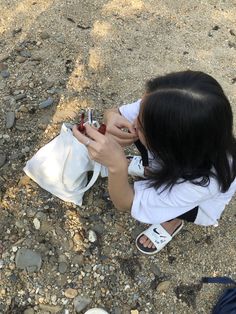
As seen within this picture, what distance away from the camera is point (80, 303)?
2006 millimetres

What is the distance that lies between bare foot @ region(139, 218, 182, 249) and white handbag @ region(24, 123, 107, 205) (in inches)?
14.4

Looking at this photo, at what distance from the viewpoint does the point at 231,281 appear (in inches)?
83.4

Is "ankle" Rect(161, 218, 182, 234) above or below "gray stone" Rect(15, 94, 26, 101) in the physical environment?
below

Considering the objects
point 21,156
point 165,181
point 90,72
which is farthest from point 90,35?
point 165,181

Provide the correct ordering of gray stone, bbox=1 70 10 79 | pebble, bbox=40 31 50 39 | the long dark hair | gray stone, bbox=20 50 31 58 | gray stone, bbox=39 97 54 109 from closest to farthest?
the long dark hair → gray stone, bbox=39 97 54 109 → gray stone, bbox=1 70 10 79 → gray stone, bbox=20 50 31 58 → pebble, bbox=40 31 50 39

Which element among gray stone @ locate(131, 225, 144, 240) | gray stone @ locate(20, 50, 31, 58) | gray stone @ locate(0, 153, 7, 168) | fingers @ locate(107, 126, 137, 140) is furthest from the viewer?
gray stone @ locate(20, 50, 31, 58)

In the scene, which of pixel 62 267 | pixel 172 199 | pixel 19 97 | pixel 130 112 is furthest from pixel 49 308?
pixel 19 97

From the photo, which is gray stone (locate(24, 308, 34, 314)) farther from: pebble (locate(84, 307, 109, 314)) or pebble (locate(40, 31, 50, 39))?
pebble (locate(40, 31, 50, 39))

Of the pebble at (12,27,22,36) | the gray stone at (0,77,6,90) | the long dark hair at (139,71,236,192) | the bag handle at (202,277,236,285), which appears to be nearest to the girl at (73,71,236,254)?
the long dark hair at (139,71,236,192)

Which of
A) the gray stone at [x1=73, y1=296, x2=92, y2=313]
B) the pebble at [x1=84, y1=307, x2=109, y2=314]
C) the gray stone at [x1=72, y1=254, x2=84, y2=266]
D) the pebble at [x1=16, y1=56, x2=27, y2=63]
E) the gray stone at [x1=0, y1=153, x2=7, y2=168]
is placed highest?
the pebble at [x1=16, y1=56, x2=27, y2=63]

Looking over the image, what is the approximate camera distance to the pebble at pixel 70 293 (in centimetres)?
202

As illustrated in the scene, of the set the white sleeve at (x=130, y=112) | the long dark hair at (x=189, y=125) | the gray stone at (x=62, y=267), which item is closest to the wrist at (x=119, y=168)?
the long dark hair at (x=189, y=125)

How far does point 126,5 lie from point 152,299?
7.03ft

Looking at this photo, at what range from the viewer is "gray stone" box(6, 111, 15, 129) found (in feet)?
8.13
